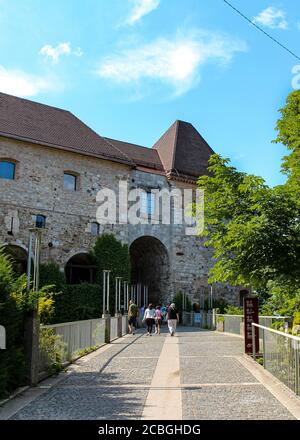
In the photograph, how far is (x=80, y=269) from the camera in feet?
109

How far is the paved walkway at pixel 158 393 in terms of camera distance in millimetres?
5934

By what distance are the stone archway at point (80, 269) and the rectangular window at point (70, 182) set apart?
4.37 metres

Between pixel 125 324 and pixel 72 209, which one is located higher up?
pixel 72 209

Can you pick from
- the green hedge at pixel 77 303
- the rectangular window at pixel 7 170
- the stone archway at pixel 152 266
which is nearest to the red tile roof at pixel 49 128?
the rectangular window at pixel 7 170

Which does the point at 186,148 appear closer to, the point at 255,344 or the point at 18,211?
the point at 18,211

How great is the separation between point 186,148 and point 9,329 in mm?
33454

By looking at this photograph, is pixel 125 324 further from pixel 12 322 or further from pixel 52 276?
pixel 12 322

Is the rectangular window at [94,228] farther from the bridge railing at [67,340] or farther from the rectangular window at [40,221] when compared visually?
the bridge railing at [67,340]

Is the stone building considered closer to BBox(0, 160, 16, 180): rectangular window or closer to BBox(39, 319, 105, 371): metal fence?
BBox(0, 160, 16, 180): rectangular window

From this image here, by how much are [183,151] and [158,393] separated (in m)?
32.8

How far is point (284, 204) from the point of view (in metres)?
10.9

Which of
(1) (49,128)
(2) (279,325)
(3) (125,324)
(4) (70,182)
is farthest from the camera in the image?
(1) (49,128)

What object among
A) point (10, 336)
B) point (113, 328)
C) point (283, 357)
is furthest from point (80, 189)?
point (283, 357)
